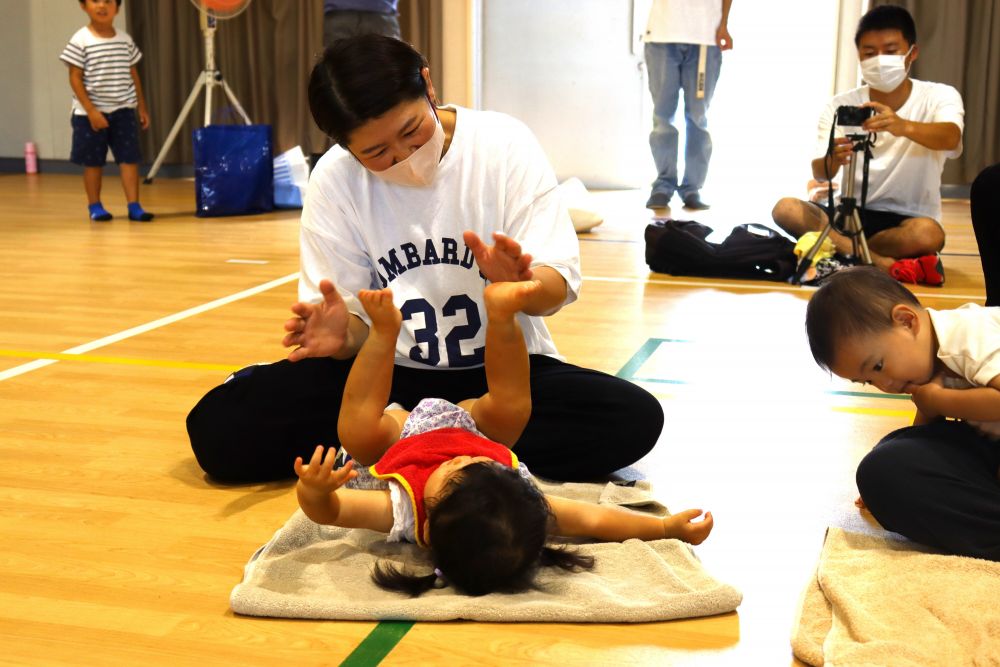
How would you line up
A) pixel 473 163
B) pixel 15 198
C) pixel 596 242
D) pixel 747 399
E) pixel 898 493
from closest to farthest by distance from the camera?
pixel 898 493 → pixel 473 163 → pixel 747 399 → pixel 596 242 → pixel 15 198

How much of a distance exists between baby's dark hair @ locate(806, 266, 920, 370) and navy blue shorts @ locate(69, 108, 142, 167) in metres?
4.38

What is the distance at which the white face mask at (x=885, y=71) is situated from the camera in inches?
140

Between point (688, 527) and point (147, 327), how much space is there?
6.19ft

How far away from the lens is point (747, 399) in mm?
2287

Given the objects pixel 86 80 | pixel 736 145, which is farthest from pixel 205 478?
pixel 736 145

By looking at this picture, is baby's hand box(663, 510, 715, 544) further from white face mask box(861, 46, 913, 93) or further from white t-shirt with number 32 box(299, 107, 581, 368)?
white face mask box(861, 46, 913, 93)

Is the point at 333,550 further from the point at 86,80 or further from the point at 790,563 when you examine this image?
the point at 86,80

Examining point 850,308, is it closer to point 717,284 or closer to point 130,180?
point 717,284

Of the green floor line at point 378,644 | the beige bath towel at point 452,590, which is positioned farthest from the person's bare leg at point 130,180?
the green floor line at point 378,644

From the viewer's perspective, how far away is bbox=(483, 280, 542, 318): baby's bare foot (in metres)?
1.52

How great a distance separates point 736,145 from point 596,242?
4074 mm

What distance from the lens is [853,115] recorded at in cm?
350

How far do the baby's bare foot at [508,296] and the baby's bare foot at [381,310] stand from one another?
135 mm

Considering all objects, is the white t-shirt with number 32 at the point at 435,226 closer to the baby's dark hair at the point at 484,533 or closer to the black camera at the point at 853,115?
the baby's dark hair at the point at 484,533
